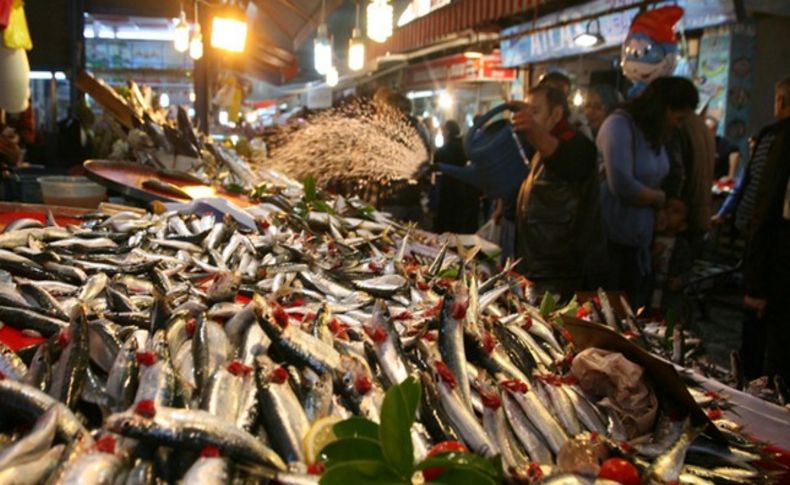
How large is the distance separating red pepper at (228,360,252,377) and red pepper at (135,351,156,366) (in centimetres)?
25

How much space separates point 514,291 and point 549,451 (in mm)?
1616

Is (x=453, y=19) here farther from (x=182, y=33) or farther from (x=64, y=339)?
(x=64, y=339)

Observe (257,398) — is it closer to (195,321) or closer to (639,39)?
(195,321)

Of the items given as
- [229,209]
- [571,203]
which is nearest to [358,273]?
[229,209]

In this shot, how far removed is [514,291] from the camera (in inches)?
147

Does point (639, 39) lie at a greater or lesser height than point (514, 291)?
greater

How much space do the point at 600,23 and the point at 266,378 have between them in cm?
1017

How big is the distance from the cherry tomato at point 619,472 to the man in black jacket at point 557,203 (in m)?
3.37

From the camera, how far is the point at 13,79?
634cm

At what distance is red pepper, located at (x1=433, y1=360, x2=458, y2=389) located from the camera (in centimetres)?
228

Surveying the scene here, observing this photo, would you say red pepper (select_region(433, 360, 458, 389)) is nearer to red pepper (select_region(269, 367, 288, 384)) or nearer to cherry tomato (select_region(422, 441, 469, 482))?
cherry tomato (select_region(422, 441, 469, 482))

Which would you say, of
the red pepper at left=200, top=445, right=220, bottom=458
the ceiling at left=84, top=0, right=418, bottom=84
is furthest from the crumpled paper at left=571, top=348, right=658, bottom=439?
the ceiling at left=84, top=0, right=418, bottom=84

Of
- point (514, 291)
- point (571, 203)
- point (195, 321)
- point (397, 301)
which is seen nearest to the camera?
point (195, 321)

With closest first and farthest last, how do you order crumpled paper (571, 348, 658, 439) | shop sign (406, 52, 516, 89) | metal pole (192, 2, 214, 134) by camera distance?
crumpled paper (571, 348, 658, 439)
metal pole (192, 2, 214, 134)
shop sign (406, 52, 516, 89)
